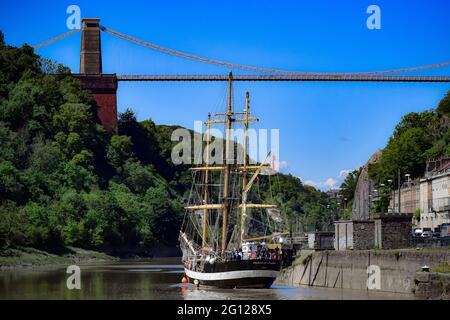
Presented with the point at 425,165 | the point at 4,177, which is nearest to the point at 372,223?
the point at 425,165

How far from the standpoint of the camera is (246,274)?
6469cm

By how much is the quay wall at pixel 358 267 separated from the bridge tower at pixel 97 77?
103469 mm

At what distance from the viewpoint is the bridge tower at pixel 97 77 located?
6683 inches

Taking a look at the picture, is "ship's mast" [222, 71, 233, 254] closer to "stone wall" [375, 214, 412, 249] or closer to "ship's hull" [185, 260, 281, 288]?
"ship's hull" [185, 260, 281, 288]

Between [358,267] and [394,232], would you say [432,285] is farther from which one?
[394,232]

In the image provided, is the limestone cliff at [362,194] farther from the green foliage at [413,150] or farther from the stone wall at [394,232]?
the stone wall at [394,232]

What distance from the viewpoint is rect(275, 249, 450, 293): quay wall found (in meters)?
50.3

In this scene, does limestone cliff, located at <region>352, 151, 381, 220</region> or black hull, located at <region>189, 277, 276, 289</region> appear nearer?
black hull, located at <region>189, 277, 276, 289</region>

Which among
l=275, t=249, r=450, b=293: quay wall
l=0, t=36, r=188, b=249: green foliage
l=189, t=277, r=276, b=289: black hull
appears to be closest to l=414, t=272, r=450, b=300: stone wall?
l=275, t=249, r=450, b=293: quay wall

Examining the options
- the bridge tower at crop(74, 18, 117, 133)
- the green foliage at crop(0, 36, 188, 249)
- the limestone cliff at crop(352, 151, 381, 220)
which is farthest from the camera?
the bridge tower at crop(74, 18, 117, 133)

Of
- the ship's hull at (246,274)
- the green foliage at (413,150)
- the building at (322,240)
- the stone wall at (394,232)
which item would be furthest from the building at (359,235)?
the green foliage at (413,150)

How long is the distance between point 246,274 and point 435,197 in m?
34.5

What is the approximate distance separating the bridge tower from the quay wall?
103m

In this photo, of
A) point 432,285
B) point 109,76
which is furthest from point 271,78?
point 432,285
